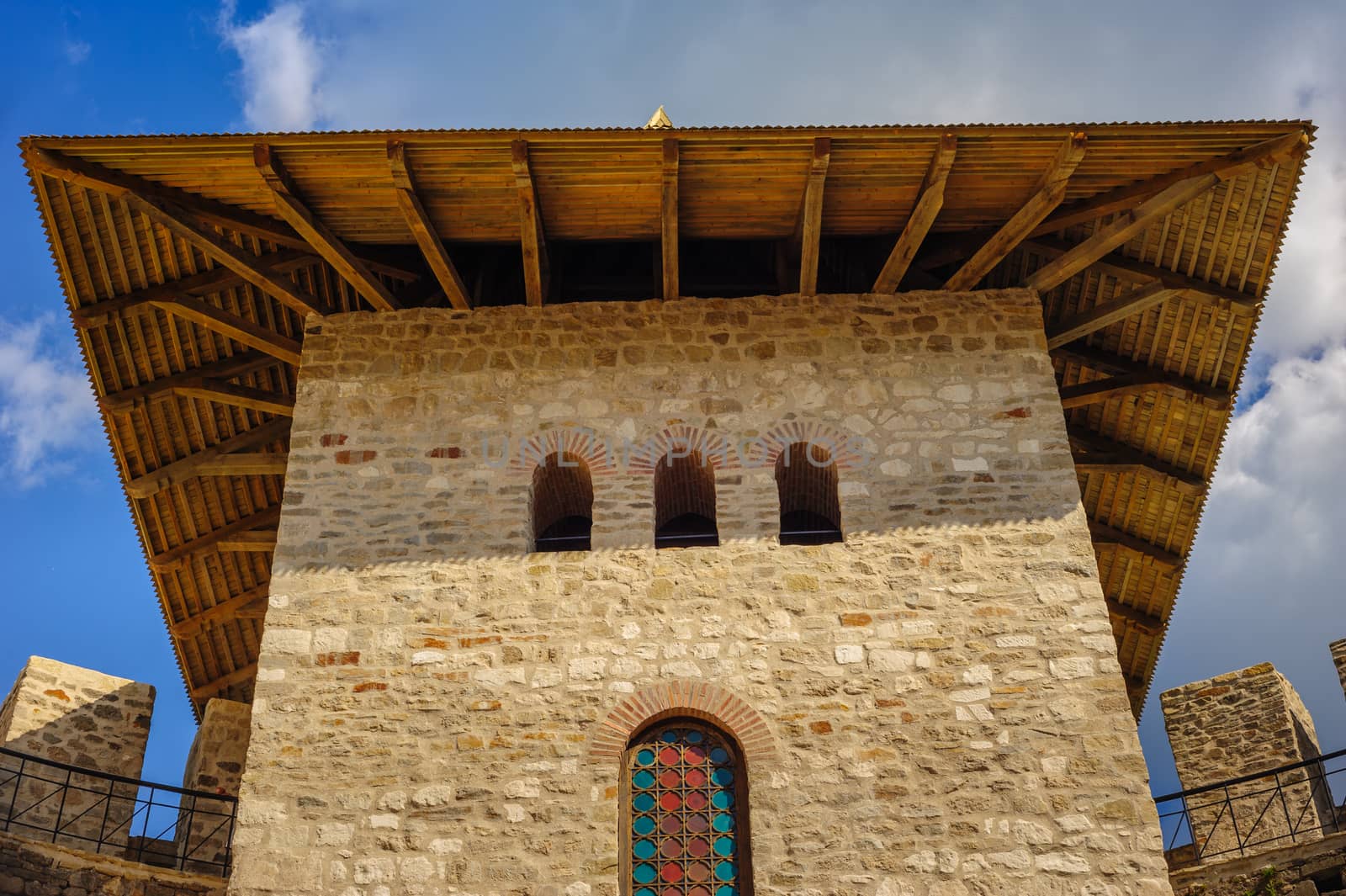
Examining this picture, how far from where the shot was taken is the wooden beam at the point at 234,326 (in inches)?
425

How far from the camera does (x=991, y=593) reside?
Result: 9.15 metres

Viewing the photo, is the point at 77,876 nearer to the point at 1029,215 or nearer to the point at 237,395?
the point at 237,395

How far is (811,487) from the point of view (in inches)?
404

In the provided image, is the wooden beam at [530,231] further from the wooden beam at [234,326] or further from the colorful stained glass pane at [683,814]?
the colorful stained glass pane at [683,814]

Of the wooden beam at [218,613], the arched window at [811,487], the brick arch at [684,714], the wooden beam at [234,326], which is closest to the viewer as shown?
the brick arch at [684,714]

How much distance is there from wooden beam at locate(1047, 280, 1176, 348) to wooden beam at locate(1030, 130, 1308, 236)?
0.71 metres

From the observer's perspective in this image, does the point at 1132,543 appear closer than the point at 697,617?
No

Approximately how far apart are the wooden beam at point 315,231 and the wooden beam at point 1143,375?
18.8 ft

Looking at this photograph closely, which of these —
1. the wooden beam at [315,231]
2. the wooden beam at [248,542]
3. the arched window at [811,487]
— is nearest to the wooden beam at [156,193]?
the wooden beam at [315,231]

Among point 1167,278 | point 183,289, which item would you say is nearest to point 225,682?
point 183,289

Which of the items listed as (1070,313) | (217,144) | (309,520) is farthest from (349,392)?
(1070,313)

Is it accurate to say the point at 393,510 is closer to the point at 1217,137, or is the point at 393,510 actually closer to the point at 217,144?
the point at 217,144

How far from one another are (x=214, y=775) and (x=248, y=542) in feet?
7.02

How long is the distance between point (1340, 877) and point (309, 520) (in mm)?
7471
